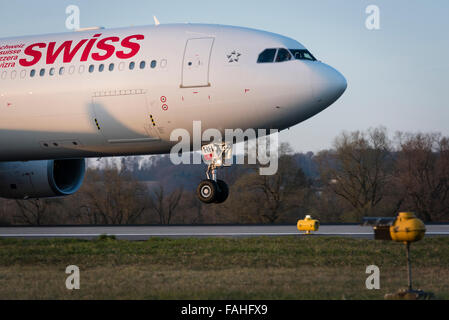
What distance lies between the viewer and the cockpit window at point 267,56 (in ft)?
63.6

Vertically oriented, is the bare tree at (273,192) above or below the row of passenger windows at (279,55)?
below

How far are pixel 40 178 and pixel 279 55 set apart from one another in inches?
435

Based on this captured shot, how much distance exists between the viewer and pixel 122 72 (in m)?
20.3

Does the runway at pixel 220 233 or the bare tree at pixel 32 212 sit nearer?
the runway at pixel 220 233

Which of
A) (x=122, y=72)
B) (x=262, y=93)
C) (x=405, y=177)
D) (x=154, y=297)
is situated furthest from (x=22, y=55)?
(x=405, y=177)

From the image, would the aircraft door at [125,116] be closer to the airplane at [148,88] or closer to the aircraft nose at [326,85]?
the airplane at [148,88]

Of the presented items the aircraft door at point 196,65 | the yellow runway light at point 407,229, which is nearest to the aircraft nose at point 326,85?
the aircraft door at point 196,65

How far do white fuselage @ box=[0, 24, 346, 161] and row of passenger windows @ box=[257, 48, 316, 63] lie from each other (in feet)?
0.52

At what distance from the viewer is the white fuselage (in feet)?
62.6

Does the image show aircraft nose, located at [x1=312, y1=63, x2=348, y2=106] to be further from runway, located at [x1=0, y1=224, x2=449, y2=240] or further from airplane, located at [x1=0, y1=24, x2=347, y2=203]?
runway, located at [x1=0, y1=224, x2=449, y2=240]

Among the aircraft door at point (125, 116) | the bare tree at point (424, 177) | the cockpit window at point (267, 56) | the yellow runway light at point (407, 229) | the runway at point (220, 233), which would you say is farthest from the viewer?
the bare tree at point (424, 177)

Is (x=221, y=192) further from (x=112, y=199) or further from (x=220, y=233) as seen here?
(x=112, y=199)
